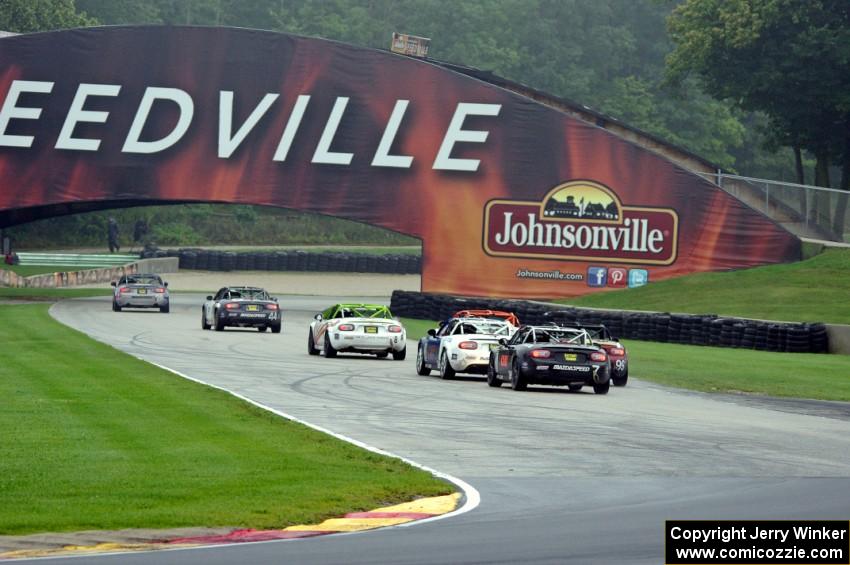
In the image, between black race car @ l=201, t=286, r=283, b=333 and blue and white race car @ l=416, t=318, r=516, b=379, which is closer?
blue and white race car @ l=416, t=318, r=516, b=379

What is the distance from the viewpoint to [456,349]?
28797 millimetres

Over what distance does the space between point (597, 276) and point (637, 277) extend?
57.9 inches

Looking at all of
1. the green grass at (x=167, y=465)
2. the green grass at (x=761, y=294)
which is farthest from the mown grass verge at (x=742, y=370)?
the green grass at (x=167, y=465)

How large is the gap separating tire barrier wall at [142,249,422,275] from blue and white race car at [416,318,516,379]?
2119 inches

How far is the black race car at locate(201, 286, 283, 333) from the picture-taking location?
42781mm

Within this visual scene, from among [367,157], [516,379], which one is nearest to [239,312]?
[516,379]

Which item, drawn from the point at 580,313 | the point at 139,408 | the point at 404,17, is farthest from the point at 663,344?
the point at 404,17

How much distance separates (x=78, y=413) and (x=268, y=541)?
8.87m

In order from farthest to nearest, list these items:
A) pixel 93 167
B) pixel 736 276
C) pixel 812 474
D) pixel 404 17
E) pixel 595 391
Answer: pixel 404 17 → pixel 93 167 → pixel 736 276 → pixel 595 391 → pixel 812 474

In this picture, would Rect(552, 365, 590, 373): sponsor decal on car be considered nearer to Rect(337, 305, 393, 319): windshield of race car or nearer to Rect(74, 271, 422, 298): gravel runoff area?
Rect(337, 305, 393, 319): windshield of race car

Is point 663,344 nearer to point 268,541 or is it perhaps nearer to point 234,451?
point 234,451

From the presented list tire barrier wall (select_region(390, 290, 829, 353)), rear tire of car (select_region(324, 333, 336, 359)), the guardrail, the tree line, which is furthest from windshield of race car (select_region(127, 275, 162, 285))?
the tree line

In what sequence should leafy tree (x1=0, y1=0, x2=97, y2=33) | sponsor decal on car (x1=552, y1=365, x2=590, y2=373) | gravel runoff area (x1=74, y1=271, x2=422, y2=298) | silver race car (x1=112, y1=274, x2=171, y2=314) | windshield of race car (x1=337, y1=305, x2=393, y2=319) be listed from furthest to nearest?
leafy tree (x1=0, y1=0, x2=97, y2=33) < gravel runoff area (x1=74, y1=271, x2=422, y2=298) < silver race car (x1=112, y1=274, x2=171, y2=314) < windshield of race car (x1=337, y1=305, x2=393, y2=319) < sponsor decal on car (x1=552, y1=365, x2=590, y2=373)

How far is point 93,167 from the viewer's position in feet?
200
